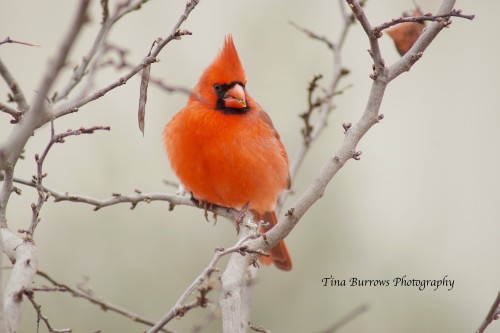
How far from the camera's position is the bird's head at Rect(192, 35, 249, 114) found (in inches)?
143

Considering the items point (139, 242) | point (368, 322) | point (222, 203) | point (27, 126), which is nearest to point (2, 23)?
point (139, 242)

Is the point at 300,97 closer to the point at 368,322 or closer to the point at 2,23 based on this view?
the point at 368,322

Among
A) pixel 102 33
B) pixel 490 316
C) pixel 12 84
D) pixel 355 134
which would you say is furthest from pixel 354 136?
pixel 12 84

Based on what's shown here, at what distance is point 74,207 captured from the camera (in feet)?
16.1

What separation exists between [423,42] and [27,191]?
4.13 metres

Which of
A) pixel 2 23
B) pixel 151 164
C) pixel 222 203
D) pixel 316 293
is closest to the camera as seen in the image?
pixel 222 203

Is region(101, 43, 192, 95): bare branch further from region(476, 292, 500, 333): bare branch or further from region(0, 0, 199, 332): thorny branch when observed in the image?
region(476, 292, 500, 333): bare branch

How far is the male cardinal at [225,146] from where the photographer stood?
3.54 metres

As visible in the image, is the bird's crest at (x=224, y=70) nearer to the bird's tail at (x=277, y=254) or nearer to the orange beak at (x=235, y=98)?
the orange beak at (x=235, y=98)

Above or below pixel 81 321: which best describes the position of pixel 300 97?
above

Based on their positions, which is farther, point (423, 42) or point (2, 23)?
point (2, 23)

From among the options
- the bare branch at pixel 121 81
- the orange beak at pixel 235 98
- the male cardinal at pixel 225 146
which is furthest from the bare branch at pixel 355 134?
the orange beak at pixel 235 98

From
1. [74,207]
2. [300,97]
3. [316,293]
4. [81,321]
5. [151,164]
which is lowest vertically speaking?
[81,321]

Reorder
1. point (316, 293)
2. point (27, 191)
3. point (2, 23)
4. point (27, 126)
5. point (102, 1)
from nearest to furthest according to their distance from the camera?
point (27, 126) < point (102, 1) < point (316, 293) < point (27, 191) < point (2, 23)
